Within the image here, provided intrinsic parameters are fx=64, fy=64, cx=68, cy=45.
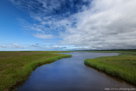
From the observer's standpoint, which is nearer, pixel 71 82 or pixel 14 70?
pixel 71 82

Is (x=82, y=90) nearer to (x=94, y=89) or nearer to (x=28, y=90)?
(x=94, y=89)

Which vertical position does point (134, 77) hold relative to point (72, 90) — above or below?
above

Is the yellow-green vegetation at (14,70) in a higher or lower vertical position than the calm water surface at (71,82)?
higher

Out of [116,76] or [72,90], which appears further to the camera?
[116,76]

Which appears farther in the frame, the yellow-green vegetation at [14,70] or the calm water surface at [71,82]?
the calm water surface at [71,82]

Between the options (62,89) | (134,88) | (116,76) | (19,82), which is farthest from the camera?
(116,76)

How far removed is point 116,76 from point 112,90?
186 inches

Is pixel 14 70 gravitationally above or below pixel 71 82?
above

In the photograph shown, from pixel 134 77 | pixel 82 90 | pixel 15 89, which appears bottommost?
pixel 82 90

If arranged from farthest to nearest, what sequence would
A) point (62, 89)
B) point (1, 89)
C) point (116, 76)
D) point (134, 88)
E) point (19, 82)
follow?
point (116, 76) → point (19, 82) → point (62, 89) → point (134, 88) → point (1, 89)

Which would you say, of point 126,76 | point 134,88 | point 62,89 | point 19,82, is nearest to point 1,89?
point 19,82

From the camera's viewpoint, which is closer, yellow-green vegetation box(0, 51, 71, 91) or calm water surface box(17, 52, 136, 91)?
yellow-green vegetation box(0, 51, 71, 91)

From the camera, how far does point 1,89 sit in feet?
22.2

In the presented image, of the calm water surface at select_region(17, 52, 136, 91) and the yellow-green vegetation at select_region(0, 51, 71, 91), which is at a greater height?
the yellow-green vegetation at select_region(0, 51, 71, 91)
